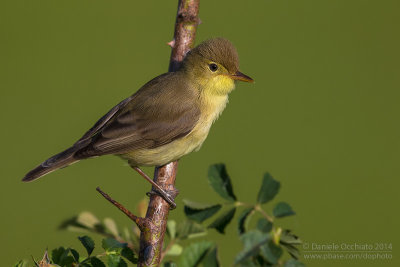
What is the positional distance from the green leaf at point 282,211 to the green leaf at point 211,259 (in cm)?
23

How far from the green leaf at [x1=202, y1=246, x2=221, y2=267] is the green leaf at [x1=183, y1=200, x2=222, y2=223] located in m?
0.29

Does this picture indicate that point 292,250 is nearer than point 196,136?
Yes

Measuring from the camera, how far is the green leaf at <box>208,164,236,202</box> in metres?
1.23

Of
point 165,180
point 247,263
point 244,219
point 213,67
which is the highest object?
point 213,67

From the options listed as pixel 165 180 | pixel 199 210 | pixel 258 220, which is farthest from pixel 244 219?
pixel 165 180

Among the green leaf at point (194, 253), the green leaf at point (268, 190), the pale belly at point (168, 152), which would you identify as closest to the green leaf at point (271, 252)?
the green leaf at point (194, 253)

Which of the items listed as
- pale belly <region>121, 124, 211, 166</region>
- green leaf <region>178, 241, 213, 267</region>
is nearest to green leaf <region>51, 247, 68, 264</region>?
green leaf <region>178, 241, 213, 267</region>

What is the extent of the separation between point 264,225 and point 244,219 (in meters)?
0.09

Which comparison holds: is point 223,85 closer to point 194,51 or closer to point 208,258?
point 194,51

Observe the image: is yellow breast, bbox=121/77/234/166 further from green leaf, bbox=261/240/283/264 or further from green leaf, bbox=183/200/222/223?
green leaf, bbox=261/240/283/264

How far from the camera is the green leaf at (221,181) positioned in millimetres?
1231

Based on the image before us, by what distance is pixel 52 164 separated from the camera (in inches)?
106

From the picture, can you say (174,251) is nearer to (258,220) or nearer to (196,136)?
(258,220)

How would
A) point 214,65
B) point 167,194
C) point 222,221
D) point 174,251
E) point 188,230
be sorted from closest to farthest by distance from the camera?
point 222,221
point 188,230
point 174,251
point 167,194
point 214,65
